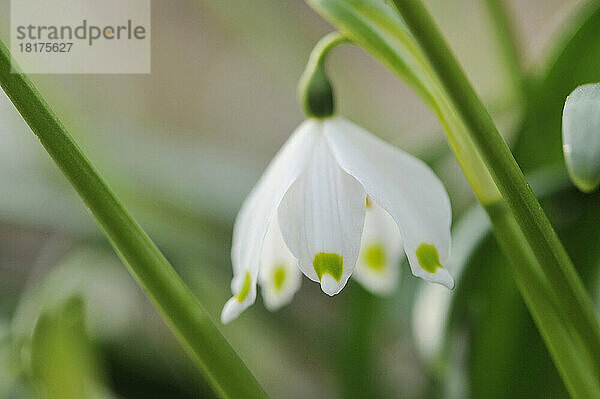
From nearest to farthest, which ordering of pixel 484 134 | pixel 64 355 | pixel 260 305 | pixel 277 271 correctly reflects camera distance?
1. pixel 484 134
2. pixel 277 271
3. pixel 64 355
4. pixel 260 305

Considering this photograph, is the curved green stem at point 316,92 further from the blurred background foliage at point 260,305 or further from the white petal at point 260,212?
the blurred background foliage at point 260,305

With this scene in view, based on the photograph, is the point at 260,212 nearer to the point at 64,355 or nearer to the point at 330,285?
the point at 330,285

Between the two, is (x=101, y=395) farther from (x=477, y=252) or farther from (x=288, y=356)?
(x=288, y=356)

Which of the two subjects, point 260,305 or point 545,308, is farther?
point 260,305

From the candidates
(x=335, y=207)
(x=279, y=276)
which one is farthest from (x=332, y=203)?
(x=279, y=276)

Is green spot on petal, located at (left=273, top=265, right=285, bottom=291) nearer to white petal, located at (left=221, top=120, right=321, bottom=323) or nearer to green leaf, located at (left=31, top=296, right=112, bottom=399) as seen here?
white petal, located at (left=221, top=120, right=321, bottom=323)

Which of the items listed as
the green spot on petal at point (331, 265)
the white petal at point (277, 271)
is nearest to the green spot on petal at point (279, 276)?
the white petal at point (277, 271)
